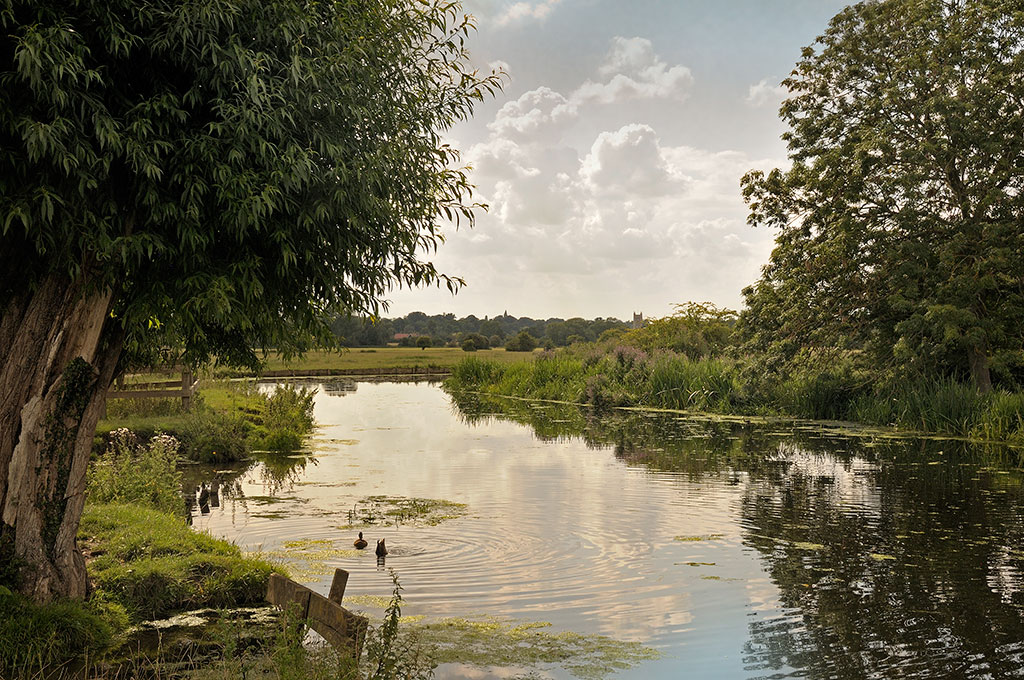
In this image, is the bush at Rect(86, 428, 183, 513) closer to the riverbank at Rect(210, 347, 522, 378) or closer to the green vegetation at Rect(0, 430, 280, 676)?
the green vegetation at Rect(0, 430, 280, 676)

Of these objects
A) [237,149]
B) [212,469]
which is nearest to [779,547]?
[237,149]

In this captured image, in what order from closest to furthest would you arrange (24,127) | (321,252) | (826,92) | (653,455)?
(24,127) < (321,252) < (653,455) < (826,92)

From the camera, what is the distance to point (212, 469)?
57.9 ft

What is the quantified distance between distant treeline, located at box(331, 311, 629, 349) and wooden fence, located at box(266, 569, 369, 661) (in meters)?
79.0

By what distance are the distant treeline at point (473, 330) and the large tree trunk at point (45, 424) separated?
77.9 meters

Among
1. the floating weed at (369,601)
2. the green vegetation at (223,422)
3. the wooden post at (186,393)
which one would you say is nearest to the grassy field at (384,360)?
the green vegetation at (223,422)

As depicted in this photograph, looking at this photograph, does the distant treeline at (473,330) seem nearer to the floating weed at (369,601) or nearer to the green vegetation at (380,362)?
the green vegetation at (380,362)

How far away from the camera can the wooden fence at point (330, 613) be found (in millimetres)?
5324

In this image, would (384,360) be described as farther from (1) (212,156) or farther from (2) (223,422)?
(1) (212,156)

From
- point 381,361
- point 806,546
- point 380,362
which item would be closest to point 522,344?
point 381,361

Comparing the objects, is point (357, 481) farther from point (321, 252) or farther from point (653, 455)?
point (321, 252)

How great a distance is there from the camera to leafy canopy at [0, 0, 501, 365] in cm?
639

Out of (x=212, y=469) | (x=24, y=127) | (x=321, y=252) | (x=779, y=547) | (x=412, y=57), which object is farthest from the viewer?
(x=212, y=469)

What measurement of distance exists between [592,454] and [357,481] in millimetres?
6629
